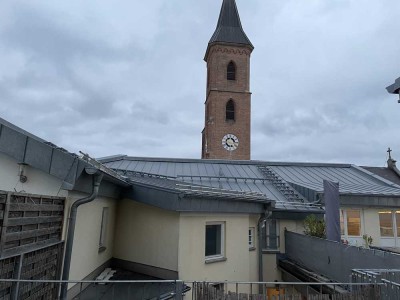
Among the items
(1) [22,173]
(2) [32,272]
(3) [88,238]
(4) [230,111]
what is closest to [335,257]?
(3) [88,238]

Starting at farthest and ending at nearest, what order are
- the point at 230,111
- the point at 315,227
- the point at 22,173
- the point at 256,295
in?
the point at 230,111, the point at 315,227, the point at 22,173, the point at 256,295

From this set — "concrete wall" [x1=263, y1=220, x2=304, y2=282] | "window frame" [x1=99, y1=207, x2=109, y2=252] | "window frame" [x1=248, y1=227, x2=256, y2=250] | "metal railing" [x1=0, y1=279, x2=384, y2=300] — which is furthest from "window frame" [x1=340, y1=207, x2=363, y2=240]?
"window frame" [x1=99, y1=207, x2=109, y2=252]

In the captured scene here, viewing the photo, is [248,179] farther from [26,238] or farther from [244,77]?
[244,77]

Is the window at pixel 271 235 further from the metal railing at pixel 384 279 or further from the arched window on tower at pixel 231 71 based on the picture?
the arched window on tower at pixel 231 71

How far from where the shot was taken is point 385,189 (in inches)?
627

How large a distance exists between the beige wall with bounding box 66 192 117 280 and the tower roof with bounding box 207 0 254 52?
37.3 metres

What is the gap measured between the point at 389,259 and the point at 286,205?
667 cm

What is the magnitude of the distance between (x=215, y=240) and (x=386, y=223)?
9717 millimetres

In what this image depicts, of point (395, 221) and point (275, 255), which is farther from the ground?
point (395, 221)

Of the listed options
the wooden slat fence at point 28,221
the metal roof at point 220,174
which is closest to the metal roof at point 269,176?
the metal roof at point 220,174

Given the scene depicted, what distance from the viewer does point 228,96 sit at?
41.0 metres

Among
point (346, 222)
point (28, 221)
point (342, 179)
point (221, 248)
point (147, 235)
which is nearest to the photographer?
point (28, 221)

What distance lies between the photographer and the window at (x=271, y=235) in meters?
13.6

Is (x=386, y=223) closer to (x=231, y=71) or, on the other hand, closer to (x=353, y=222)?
(x=353, y=222)
